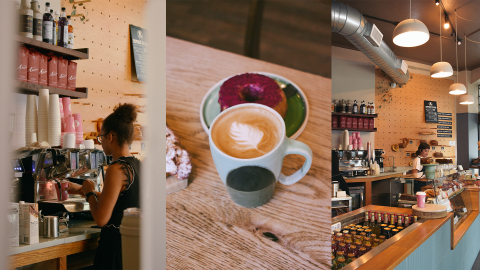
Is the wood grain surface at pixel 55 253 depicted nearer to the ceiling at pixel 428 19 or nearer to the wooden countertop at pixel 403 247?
the wooden countertop at pixel 403 247

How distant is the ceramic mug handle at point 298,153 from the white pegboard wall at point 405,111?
6868 millimetres

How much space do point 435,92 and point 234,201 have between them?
30.3 feet

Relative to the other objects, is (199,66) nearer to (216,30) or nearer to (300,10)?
(216,30)

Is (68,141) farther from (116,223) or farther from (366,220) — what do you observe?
(366,220)

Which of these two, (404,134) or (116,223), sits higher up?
(404,134)

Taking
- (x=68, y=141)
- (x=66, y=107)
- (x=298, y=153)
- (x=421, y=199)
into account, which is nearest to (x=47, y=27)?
(x=66, y=107)

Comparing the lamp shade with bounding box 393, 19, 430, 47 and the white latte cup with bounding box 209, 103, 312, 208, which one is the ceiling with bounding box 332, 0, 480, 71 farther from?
the white latte cup with bounding box 209, 103, 312, 208

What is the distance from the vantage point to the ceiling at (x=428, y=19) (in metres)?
5.15

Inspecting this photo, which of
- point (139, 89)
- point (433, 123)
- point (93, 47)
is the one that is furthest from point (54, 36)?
point (433, 123)

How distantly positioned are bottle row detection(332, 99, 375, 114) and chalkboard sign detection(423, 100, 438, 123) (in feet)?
6.49

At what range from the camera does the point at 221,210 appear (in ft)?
3.81

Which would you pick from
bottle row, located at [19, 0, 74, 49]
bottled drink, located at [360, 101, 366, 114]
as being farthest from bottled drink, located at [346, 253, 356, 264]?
bottled drink, located at [360, 101, 366, 114]

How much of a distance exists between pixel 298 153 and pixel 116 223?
3.66 ft

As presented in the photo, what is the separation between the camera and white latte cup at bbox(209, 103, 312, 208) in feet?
3.82
